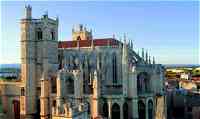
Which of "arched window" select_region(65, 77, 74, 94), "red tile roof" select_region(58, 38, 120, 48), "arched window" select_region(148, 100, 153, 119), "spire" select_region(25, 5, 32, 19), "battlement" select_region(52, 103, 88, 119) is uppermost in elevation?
"spire" select_region(25, 5, 32, 19)

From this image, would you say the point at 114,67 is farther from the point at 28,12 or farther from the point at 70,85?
the point at 28,12

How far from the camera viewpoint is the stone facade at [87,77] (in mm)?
46969

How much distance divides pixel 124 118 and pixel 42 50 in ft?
48.6

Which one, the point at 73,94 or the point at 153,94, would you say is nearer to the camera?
the point at 73,94

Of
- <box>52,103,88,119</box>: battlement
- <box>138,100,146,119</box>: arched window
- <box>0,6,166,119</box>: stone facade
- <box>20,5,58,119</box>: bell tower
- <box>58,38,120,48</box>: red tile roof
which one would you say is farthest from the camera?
<box>58,38,120,48</box>: red tile roof

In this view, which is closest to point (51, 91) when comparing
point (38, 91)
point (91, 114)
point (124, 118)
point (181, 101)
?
point (38, 91)

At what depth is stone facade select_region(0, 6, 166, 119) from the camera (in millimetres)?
46969

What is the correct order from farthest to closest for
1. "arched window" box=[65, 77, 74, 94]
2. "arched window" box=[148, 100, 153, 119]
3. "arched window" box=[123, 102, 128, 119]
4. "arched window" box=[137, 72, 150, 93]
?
"arched window" box=[137, 72, 150, 93]
"arched window" box=[148, 100, 153, 119]
"arched window" box=[65, 77, 74, 94]
"arched window" box=[123, 102, 128, 119]

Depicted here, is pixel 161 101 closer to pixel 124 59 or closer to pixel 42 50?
pixel 124 59

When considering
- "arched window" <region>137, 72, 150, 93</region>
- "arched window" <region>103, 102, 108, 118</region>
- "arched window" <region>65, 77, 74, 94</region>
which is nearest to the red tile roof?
"arched window" <region>137, 72, 150, 93</region>

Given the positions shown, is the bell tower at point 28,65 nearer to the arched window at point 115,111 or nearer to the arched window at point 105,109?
the arched window at point 105,109

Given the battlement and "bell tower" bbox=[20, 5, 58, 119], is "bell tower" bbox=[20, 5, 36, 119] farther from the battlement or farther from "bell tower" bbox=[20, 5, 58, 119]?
the battlement

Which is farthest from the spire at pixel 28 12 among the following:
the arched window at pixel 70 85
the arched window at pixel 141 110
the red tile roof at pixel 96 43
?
the arched window at pixel 141 110

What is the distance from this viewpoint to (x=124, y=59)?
161ft
